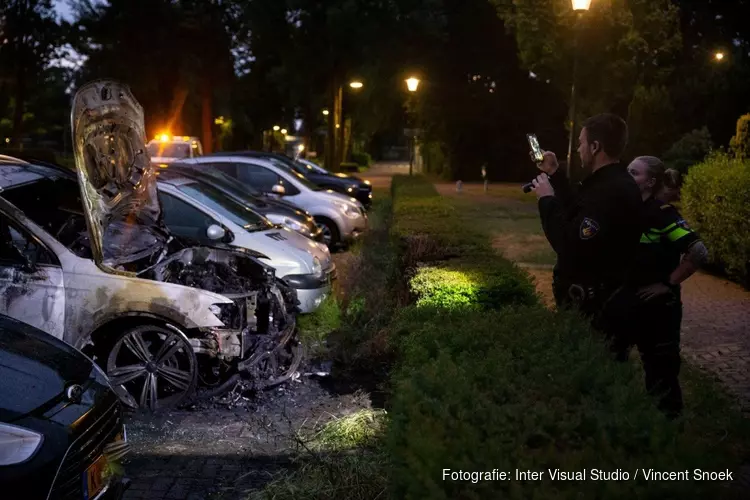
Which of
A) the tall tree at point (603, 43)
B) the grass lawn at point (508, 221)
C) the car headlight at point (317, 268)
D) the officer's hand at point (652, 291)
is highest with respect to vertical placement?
the tall tree at point (603, 43)

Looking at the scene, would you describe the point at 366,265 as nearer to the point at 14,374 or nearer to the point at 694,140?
the point at 14,374

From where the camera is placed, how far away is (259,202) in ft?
37.9

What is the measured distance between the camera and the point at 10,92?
1703 inches

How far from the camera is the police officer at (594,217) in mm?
3727

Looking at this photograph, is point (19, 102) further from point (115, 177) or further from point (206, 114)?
point (115, 177)

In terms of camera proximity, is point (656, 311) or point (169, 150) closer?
point (656, 311)

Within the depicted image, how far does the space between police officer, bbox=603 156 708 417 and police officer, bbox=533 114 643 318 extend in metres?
0.14

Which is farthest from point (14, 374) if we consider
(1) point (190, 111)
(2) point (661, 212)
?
(1) point (190, 111)

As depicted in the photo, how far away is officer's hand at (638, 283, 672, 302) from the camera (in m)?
4.05

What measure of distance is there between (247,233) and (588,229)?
536 cm

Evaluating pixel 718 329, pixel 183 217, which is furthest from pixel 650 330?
pixel 183 217

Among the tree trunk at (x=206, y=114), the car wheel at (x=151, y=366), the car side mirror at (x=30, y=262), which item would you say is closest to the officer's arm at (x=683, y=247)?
the car wheel at (x=151, y=366)

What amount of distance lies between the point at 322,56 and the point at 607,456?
29642 mm

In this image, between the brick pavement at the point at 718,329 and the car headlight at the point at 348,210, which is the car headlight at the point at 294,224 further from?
the brick pavement at the point at 718,329
